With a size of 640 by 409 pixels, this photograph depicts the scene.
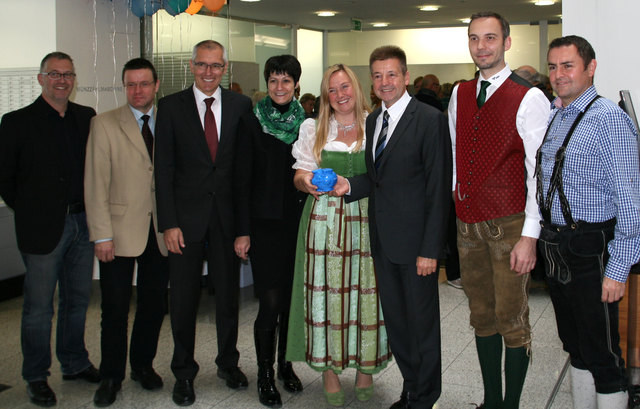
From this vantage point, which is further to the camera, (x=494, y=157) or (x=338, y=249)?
→ (x=338, y=249)

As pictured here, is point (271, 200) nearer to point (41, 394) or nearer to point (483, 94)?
point (483, 94)

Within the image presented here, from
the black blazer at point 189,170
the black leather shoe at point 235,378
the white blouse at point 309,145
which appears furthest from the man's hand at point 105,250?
the white blouse at point 309,145

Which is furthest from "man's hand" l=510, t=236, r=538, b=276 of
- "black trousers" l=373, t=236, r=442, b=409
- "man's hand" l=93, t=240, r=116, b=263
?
"man's hand" l=93, t=240, r=116, b=263

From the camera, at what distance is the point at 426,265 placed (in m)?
2.96

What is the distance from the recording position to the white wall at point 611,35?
3.79 meters

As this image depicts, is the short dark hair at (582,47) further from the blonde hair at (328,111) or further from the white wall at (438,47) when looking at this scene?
the white wall at (438,47)

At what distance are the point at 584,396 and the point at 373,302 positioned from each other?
3.54 ft

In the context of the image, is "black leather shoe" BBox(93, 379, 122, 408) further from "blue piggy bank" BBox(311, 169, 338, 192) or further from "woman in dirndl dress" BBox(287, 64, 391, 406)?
"blue piggy bank" BBox(311, 169, 338, 192)

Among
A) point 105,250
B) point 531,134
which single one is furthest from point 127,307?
point 531,134

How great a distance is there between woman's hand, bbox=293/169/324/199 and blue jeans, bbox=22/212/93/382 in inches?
49.7

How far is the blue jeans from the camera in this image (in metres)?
3.51

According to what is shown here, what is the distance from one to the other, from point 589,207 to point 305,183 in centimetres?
129

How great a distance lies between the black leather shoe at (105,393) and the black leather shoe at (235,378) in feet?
1.97

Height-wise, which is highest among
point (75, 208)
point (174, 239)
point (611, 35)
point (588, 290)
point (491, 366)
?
point (611, 35)
